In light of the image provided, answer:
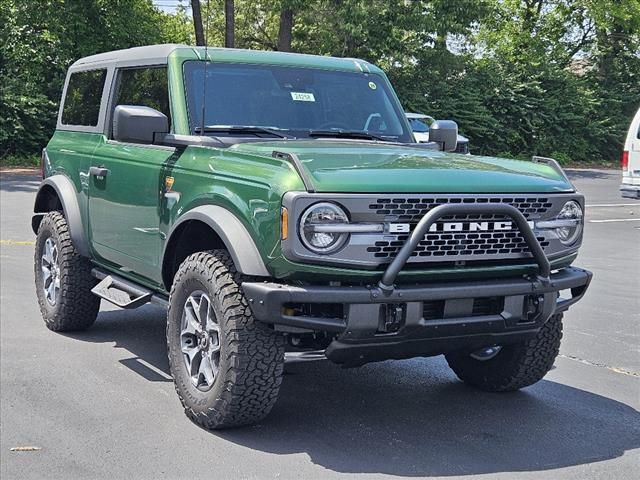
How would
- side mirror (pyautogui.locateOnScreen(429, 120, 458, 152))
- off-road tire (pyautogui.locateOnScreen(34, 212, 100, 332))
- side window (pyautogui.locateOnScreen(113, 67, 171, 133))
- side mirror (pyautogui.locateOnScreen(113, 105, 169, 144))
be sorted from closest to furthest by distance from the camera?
side mirror (pyautogui.locateOnScreen(113, 105, 169, 144))
side window (pyautogui.locateOnScreen(113, 67, 171, 133))
side mirror (pyautogui.locateOnScreen(429, 120, 458, 152))
off-road tire (pyautogui.locateOnScreen(34, 212, 100, 332))

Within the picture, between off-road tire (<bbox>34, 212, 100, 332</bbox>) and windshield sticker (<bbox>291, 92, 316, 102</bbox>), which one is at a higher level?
windshield sticker (<bbox>291, 92, 316, 102</bbox>)

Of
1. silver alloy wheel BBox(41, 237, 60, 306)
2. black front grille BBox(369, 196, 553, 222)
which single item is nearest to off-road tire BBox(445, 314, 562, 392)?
black front grille BBox(369, 196, 553, 222)

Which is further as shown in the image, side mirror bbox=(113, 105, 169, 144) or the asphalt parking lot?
side mirror bbox=(113, 105, 169, 144)

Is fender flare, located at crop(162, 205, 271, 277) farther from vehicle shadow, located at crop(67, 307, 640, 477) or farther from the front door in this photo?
vehicle shadow, located at crop(67, 307, 640, 477)

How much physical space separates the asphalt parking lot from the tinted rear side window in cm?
171

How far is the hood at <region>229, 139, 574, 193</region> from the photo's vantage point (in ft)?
14.3

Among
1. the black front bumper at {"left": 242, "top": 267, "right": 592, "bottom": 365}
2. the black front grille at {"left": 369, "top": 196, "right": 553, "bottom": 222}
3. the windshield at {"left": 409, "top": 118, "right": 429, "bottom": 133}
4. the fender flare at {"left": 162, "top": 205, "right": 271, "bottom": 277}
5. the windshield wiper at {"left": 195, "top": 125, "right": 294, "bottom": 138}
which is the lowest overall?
the windshield at {"left": 409, "top": 118, "right": 429, "bottom": 133}

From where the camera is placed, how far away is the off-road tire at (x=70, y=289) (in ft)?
22.0

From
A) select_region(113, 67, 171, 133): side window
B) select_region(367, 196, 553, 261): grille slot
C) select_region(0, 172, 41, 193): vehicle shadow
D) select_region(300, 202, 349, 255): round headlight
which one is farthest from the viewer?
select_region(0, 172, 41, 193): vehicle shadow

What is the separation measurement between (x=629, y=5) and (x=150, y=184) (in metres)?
36.1

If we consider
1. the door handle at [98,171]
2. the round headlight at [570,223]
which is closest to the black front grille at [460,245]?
the round headlight at [570,223]

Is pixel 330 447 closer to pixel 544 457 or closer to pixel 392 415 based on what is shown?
pixel 392 415

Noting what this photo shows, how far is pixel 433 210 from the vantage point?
431 cm

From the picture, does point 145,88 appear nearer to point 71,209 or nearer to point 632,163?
point 71,209
